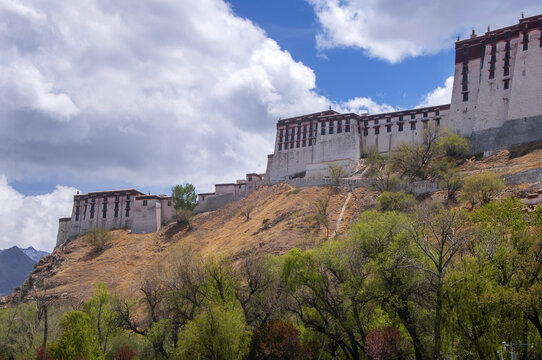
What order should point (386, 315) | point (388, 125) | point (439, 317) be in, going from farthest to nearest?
point (388, 125)
point (386, 315)
point (439, 317)

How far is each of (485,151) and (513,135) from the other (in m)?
3.21

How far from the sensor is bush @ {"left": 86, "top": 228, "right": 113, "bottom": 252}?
2762 inches

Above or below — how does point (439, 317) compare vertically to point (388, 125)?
below

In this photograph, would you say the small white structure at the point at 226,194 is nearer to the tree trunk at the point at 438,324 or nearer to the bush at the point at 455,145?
the bush at the point at 455,145

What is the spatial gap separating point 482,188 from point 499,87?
20.7 meters

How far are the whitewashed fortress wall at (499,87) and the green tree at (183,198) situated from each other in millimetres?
35661

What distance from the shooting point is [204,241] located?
202 feet

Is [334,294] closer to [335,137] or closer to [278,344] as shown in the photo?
[278,344]

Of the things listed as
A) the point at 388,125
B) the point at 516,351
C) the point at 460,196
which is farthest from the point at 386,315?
the point at 388,125

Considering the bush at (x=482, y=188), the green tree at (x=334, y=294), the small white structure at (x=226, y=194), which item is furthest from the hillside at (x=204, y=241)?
the green tree at (x=334, y=294)

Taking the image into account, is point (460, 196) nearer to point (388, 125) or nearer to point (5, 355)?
point (388, 125)

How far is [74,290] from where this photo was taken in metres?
59.8

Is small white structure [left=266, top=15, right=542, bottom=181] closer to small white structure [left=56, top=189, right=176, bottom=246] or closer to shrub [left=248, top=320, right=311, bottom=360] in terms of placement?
small white structure [left=56, top=189, right=176, bottom=246]

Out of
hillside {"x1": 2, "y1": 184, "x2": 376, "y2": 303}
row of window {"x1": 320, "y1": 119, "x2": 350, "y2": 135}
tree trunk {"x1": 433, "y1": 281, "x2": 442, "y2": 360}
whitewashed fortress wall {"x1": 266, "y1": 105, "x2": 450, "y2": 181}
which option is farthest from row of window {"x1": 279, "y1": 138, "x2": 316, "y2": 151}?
tree trunk {"x1": 433, "y1": 281, "x2": 442, "y2": 360}
